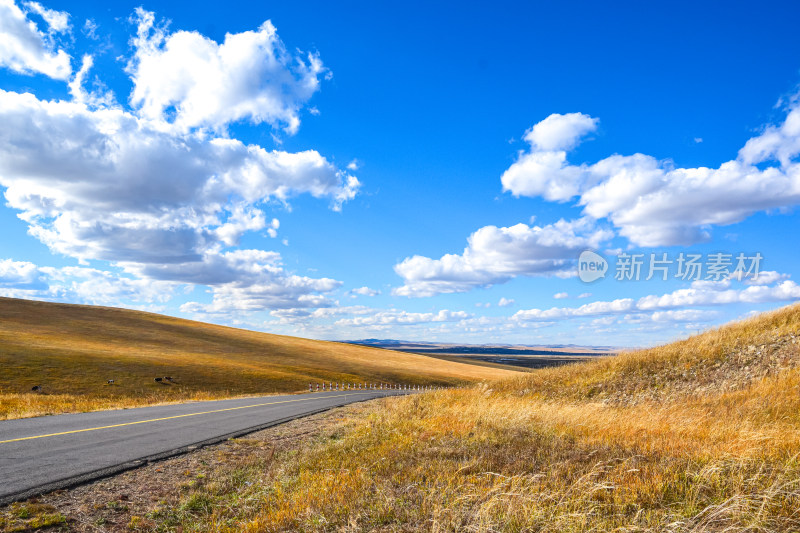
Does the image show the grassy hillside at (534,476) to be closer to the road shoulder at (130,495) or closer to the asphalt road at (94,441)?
the road shoulder at (130,495)

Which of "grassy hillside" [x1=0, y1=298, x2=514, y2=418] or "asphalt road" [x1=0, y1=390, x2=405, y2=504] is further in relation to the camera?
"grassy hillside" [x1=0, y1=298, x2=514, y2=418]

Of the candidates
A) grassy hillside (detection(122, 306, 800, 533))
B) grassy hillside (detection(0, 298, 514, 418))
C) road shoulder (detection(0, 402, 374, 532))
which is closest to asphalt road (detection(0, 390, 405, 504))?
road shoulder (detection(0, 402, 374, 532))

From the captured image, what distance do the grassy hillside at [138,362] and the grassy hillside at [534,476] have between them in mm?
14830

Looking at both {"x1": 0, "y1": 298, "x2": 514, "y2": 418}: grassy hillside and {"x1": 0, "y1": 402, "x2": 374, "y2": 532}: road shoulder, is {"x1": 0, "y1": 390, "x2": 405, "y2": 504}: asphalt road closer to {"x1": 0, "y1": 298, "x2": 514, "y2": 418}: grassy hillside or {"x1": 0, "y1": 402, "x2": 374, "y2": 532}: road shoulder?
{"x1": 0, "y1": 402, "x2": 374, "y2": 532}: road shoulder

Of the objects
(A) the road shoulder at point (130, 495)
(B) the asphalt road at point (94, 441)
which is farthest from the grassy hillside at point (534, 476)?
(B) the asphalt road at point (94, 441)

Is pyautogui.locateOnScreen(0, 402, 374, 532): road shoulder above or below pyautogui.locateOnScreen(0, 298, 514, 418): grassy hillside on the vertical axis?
above

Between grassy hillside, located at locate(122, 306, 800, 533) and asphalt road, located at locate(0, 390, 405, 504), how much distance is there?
Result: 2.24 m

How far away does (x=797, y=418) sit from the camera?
9.41 m

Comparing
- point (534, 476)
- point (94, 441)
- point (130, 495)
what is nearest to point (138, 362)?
point (94, 441)

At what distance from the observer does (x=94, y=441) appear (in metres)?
10.7

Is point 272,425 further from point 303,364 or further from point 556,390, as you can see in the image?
point 303,364

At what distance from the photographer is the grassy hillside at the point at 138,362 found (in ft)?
116

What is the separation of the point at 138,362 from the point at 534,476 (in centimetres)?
5386

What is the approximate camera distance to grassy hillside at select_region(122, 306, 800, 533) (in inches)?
179
